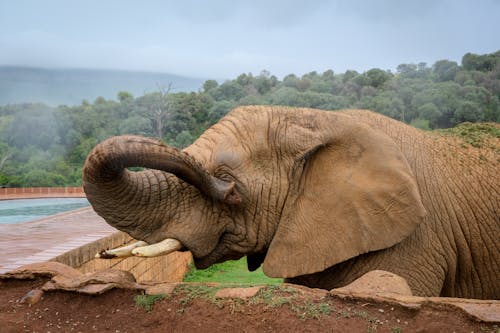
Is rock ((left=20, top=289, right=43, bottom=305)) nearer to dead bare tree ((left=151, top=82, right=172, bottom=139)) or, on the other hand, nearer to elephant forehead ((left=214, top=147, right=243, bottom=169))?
elephant forehead ((left=214, top=147, right=243, bottom=169))

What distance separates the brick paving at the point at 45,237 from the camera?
630 cm

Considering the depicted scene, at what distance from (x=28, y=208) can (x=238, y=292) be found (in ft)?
74.1

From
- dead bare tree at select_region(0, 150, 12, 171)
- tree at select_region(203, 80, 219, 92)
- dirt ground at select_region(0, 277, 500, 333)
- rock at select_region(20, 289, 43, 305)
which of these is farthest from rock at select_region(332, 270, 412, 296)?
tree at select_region(203, 80, 219, 92)

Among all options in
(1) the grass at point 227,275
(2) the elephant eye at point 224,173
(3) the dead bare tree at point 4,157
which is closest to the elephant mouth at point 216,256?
(2) the elephant eye at point 224,173

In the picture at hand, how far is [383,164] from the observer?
4137 mm

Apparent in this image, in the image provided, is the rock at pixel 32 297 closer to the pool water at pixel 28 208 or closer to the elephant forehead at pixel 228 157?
the elephant forehead at pixel 228 157

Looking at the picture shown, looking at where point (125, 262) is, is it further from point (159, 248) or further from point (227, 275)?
point (227, 275)

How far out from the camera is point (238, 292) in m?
3.50

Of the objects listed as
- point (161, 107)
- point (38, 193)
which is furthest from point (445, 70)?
point (38, 193)

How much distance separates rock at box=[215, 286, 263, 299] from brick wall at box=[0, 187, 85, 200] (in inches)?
1084

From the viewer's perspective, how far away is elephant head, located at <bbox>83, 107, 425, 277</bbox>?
4027 millimetres

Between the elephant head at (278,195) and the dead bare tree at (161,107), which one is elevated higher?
the elephant head at (278,195)

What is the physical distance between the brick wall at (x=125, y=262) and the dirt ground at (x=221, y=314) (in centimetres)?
129

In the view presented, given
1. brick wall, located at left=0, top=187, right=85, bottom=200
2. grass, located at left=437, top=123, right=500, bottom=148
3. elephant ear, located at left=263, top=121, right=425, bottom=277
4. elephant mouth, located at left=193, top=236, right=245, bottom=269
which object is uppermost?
grass, located at left=437, top=123, right=500, bottom=148
